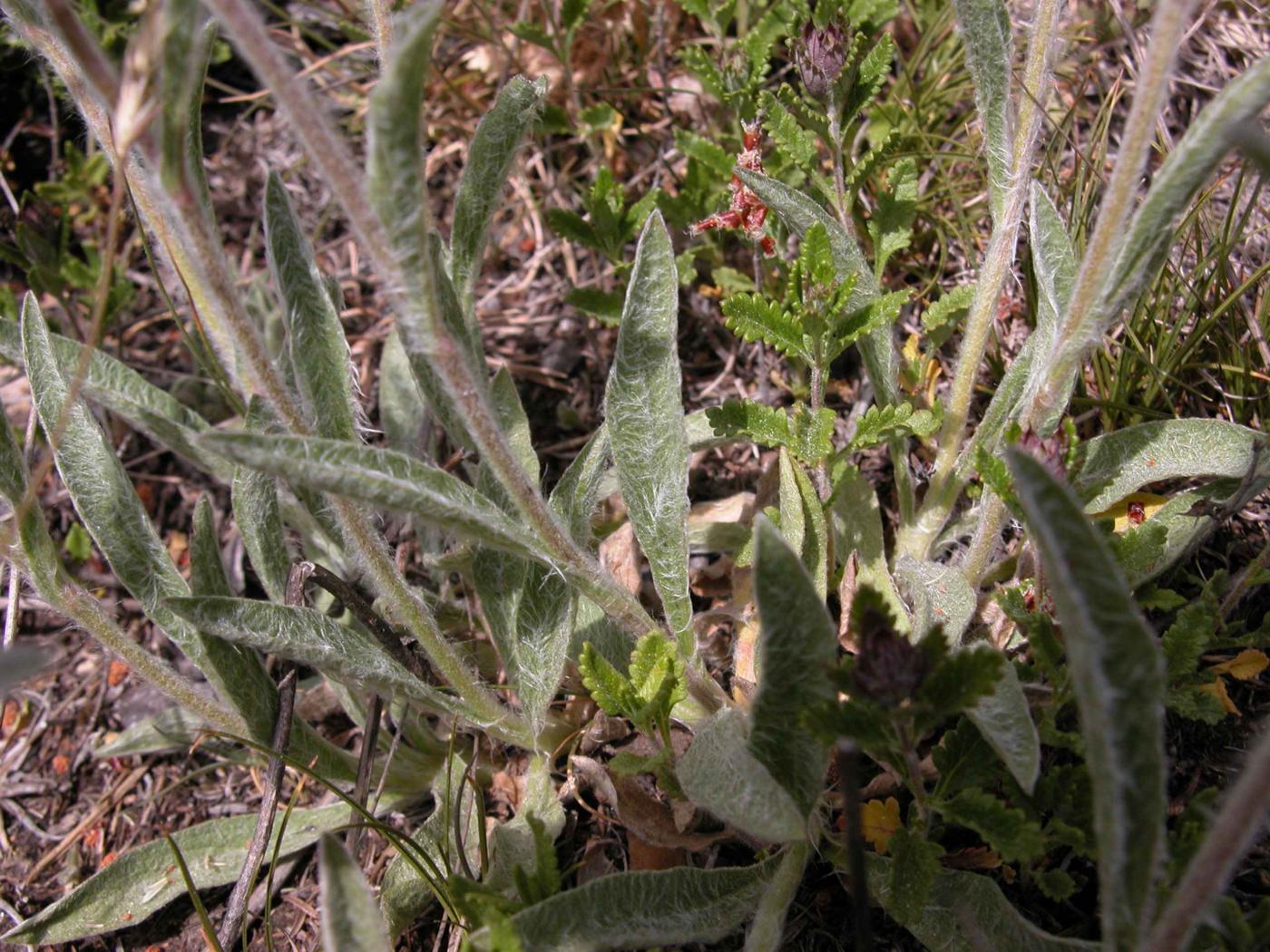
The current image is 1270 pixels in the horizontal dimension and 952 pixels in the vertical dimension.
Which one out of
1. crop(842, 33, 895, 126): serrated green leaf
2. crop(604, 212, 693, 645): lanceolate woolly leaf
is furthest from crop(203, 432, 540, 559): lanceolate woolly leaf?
crop(842, 33, 895, 126): serrated green leaf

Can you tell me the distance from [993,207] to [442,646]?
1482 mm

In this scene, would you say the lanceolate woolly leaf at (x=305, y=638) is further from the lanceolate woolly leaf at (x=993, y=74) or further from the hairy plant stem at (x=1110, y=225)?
the lanceolate woolly leaf at (x=993, y=74)

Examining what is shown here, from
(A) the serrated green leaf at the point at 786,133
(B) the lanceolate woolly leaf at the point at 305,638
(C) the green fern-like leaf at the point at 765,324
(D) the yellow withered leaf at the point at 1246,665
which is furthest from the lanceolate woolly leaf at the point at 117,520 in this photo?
(D) the yellow withered leaf at the point at 1246,665

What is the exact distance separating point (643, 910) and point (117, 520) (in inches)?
53.2

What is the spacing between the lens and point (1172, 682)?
1932mm

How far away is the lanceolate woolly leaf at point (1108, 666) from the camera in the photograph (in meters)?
1.28

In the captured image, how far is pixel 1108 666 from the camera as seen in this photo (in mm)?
1282

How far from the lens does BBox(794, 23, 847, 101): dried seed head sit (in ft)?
7.04

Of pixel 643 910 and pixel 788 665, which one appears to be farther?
pixel 643 910

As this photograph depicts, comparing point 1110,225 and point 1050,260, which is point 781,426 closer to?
point 1050,260

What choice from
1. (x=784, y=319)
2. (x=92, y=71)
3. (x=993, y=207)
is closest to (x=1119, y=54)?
(x=993, y=207)

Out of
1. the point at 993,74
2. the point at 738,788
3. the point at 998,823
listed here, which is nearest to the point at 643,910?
the point at 738,788

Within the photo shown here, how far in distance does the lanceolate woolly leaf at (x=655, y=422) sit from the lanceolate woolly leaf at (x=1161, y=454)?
782 millimetres

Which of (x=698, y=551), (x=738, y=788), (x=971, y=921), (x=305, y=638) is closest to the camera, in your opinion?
(x=738, y=788)
